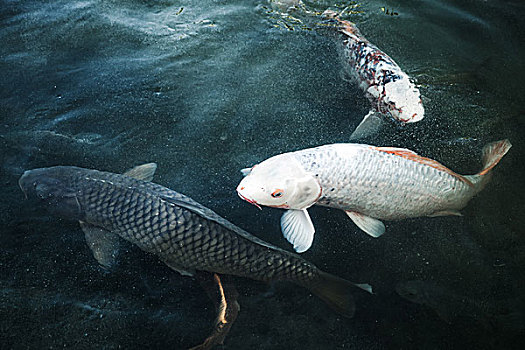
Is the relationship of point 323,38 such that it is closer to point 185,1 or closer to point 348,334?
point 185,1

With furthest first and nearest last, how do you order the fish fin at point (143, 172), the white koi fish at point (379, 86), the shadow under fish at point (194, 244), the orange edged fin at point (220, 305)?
the white koi fish at point (379, 86) → the fish fin at point (143, 172) → the shadow under fish at point (194, 244) → the orange edged fin at point (220, 305)

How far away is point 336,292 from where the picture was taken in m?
2.29

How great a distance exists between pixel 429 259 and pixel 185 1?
154 inches

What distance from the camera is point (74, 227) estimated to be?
2.66 m

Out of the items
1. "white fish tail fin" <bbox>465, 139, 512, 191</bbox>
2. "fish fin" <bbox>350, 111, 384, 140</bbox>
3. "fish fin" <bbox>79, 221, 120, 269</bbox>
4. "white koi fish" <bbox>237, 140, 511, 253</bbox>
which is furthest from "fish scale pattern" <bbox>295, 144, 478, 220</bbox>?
"fish fin" <bbox>79, 221, 120, 269</bbox>

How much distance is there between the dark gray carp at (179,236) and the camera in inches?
91.9

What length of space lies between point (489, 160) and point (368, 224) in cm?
98

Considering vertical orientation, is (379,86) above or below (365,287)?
above

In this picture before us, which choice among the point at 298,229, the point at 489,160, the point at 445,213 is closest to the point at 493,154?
the point at 489,160

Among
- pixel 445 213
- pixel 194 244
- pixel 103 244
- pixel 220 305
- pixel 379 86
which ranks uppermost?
pixel 379 86

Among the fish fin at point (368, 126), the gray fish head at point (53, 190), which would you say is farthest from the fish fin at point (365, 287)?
the gray fish head at point (53, 190)

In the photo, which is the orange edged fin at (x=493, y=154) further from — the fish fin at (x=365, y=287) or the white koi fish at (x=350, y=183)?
the fish fin at (x=365, y=287)

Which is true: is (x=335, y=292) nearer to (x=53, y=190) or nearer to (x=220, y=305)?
(x=220, y=305)

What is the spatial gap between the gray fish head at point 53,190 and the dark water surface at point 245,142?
10 centimetres
